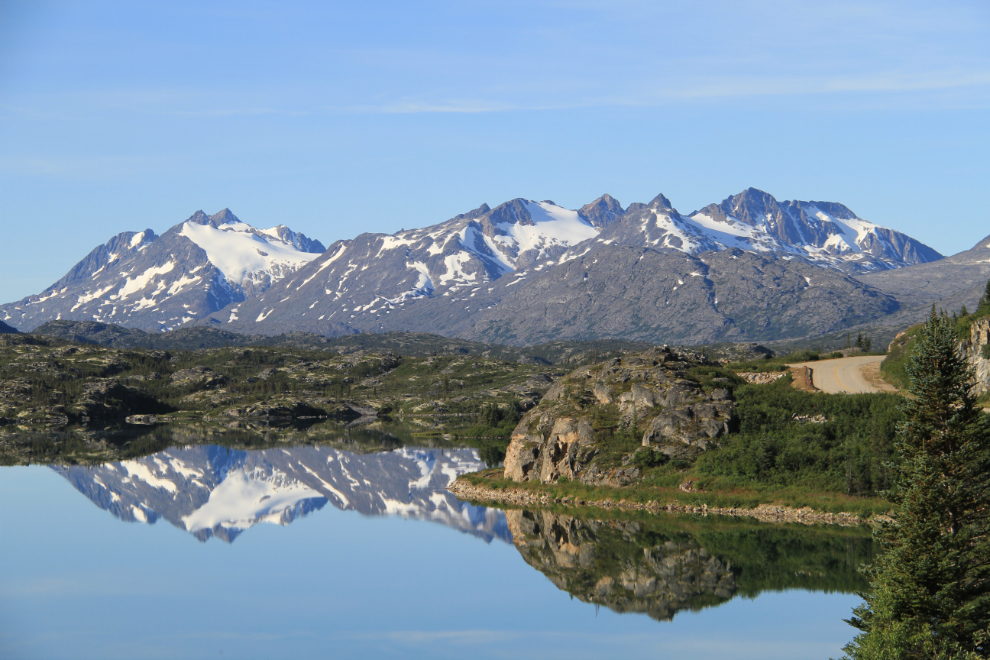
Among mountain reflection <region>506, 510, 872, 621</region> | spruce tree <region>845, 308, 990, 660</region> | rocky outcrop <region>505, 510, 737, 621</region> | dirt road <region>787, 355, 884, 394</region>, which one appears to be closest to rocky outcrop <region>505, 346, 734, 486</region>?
dirt road <region>787, 355, 884, 394</region>

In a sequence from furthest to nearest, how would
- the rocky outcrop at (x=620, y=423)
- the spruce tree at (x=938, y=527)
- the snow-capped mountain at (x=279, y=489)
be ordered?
1. the snow-capped mountain at (x=279, y=489)
2. the rocky outcrop at (x=620, y=423)
3. the spruce tree at (x=938, y=527)

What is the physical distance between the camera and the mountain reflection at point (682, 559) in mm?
75875

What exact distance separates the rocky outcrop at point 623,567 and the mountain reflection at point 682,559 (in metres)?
0.08

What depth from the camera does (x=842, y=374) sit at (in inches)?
4860

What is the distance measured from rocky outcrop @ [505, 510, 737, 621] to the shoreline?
19.0 feet

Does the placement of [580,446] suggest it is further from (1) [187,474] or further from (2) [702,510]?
(1) [187,474]

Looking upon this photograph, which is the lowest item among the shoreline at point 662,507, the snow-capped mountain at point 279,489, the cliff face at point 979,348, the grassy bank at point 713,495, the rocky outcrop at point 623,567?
the snow-capped mountain at point 279,489

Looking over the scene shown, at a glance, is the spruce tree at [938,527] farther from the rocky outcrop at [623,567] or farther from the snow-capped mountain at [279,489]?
the snow-capped mountain at [279,489]

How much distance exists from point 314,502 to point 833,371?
74400mm

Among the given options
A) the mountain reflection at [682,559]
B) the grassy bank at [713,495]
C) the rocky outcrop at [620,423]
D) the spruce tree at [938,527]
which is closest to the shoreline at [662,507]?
the grassy bank at [713,495]

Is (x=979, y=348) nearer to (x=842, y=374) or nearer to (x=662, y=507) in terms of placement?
(x=842, y=374)

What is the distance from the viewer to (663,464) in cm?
11062

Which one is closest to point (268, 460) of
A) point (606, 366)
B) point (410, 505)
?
point (410, 505)

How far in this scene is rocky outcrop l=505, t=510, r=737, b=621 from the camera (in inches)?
2953
